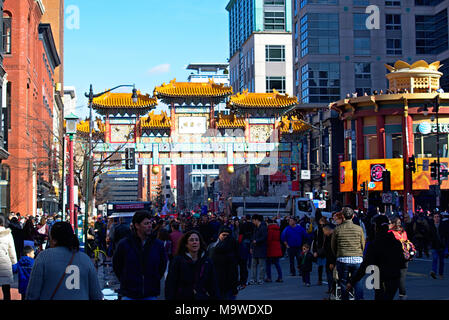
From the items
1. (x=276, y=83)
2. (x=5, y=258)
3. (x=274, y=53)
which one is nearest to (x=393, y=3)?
(x=276, y=83)

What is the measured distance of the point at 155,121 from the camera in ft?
202

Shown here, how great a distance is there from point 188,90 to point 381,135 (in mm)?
16469

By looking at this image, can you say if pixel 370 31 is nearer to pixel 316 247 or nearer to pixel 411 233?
pixel 411 233

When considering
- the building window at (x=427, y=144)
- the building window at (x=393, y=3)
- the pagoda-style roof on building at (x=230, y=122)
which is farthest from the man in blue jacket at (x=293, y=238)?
the building window at (x=393, y=3)

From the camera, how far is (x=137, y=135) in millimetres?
61594

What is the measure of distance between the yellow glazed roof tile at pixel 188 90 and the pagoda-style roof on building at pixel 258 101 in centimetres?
106

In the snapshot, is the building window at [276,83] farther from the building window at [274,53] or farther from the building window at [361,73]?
the building window at [361,73]

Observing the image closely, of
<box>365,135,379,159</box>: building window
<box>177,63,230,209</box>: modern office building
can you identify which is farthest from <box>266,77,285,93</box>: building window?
<box>365,135,379,159</box>: building window

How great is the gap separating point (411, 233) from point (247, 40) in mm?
Answer: 104459

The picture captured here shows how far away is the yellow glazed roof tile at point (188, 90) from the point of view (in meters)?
62.6

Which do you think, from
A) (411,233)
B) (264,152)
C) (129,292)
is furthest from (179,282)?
(264,152)

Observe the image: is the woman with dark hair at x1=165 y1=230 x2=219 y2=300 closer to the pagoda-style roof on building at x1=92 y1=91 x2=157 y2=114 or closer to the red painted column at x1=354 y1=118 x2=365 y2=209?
the red painted column at x1=354 y1=118 x2=365 y2=209

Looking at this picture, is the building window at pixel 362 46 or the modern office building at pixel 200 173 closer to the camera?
the building window at pixel 362 46

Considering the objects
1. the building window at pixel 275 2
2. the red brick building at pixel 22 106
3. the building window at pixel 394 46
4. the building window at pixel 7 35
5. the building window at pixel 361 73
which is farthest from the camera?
the building window at pixel 275 2
